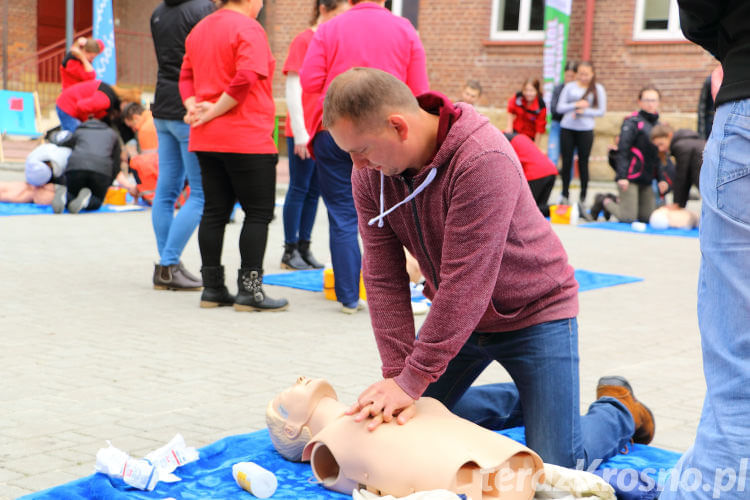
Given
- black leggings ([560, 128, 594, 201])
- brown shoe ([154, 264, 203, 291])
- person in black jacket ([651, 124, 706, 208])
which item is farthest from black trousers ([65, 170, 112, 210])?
person in black jacket ([651, 124, 706, 208])

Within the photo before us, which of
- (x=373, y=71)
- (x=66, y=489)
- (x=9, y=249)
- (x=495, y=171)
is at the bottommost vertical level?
(x=9, y=249)

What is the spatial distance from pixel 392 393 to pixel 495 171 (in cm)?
70

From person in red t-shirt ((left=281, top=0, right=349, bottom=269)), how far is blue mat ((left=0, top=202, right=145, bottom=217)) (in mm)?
3972

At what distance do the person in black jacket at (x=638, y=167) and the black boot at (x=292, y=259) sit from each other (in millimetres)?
5707

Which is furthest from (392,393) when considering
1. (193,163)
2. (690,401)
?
(193,163)

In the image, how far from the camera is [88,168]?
10.4 m

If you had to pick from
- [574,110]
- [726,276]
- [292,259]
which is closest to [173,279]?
[292,259]

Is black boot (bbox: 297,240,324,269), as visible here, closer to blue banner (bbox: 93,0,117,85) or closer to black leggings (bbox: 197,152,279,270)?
black leggings (bbox: 197,152,279,270)

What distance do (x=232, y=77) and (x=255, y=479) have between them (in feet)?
10.5

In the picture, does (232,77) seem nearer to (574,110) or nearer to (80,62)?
(80,62)

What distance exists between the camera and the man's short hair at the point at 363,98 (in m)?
2.55

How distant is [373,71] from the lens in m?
2.61

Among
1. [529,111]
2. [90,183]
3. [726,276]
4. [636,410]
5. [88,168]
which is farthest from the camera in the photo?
[529,111]

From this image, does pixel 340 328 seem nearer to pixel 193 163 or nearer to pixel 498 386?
pixel 193 163
